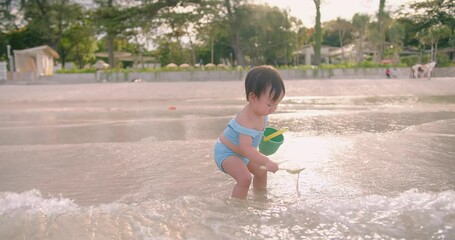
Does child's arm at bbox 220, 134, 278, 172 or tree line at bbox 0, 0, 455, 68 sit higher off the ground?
tree line at bbox 0, 0, 455, 68

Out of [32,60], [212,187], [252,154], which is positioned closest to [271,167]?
[252,154]

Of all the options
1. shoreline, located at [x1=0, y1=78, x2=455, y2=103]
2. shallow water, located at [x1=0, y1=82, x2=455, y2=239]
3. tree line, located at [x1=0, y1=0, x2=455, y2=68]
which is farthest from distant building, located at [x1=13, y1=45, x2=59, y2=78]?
shallow water, located at [x1=0, y1=82, x2=455, y2=239]

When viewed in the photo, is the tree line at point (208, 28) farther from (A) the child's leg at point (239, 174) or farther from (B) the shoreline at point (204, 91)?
(A) the child's leg at point (239, 174)

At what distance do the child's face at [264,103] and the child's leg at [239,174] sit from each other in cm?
37

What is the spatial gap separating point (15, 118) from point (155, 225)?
787 cm

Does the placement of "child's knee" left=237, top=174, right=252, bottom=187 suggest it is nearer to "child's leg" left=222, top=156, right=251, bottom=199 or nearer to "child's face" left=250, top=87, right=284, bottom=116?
"child's leg" left=222, top=156, right=251, bottom=199

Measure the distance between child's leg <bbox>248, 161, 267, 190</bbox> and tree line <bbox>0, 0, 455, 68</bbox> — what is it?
27170 mm

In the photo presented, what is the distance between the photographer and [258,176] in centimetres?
300

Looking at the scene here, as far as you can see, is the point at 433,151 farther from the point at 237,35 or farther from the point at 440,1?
the point at 440,1

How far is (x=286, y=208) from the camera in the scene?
2.46 meters

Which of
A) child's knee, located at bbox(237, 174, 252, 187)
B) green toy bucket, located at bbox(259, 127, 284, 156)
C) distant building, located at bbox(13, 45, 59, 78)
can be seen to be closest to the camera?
child's knee, located at bbox(237, 174, 252, 187)

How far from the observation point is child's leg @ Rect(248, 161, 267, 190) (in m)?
2.91

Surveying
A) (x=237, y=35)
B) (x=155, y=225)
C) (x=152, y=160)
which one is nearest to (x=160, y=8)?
(x=237, y=35)

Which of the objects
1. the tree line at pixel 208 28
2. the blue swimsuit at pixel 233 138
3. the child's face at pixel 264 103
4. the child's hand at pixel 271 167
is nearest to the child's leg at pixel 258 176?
the blue swimsuit at pixel 233 138
